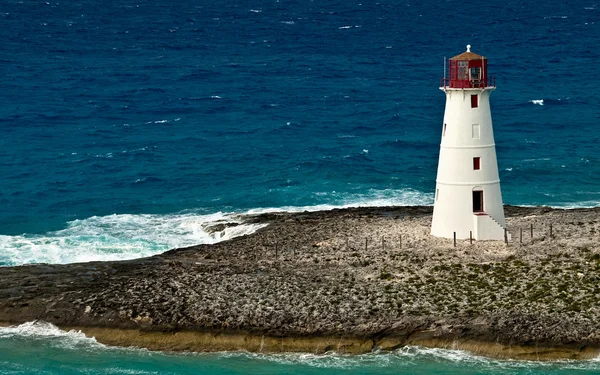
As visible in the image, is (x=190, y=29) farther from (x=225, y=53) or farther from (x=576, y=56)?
(x=576, y=56)

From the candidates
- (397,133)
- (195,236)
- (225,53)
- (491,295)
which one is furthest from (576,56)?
(491,295)

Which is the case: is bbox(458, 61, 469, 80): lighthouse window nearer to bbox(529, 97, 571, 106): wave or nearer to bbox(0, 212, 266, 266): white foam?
bbox(0, 212, 266, 266): white foam

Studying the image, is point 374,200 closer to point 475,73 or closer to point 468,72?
point 475,73

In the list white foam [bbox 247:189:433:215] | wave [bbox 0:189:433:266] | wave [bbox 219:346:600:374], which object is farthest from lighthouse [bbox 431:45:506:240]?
white foam [bbox 247:189:433:215]

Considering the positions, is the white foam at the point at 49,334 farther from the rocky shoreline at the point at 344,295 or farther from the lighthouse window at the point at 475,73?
the lighthouse window at the point at 475,73

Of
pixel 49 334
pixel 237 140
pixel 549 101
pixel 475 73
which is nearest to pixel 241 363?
pixel 49 334

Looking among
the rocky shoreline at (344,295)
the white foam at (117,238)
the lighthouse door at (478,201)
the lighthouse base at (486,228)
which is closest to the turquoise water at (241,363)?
the rocky shoreline at (344,295)
